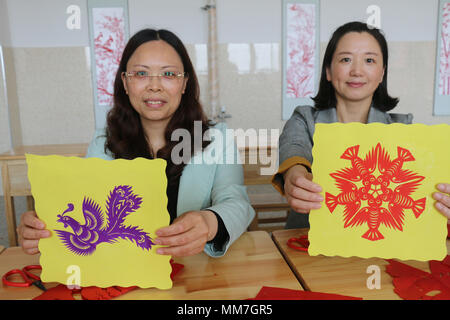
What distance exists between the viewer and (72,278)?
33.0 inches

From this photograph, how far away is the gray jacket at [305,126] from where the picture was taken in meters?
1.43

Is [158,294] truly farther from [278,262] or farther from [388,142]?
[388,142]

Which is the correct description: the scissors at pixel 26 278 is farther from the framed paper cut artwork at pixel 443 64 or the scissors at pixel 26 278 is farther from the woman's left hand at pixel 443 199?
the framed paper cut artwork at pixel 443 64

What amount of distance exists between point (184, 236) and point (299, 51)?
12.2 ft

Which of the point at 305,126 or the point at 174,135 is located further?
the point at 305,126

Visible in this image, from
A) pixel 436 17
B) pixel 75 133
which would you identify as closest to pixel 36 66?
pixel 75 133

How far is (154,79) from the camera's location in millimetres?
1178

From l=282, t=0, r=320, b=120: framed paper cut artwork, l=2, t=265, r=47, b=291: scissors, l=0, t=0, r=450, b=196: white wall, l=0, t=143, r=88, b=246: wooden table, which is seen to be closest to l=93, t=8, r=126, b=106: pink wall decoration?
l=0, t=0, r=450, b=196: white wall

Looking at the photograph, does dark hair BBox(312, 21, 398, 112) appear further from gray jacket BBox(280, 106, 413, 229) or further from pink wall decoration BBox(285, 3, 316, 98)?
pink wall decoration BBox(285, 3, 316, 98)

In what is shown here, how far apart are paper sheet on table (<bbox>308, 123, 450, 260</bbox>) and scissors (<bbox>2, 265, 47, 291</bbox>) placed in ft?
2.35

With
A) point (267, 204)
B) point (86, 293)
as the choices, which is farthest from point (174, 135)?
point (267, 204)

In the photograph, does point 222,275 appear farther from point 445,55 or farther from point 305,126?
point 445,55

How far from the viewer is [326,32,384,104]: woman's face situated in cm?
134

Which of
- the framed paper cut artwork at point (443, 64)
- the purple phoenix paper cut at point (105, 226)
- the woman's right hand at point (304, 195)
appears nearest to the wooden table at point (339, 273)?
the woman's right hand at point (304, 195)
